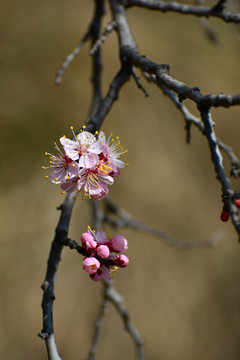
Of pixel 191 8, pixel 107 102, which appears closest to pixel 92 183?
pixel 107 102

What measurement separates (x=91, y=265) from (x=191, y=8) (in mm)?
1359

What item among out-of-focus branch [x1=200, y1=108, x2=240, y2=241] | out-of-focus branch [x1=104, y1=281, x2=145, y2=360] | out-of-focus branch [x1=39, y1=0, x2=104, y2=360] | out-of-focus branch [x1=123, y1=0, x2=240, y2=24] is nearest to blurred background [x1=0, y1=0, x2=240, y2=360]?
out-of-focus branch [x1=104, y1=281, x2=145, y2=360]

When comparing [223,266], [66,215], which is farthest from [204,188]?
[66,215]

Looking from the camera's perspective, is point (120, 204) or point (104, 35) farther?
point (120, 204)

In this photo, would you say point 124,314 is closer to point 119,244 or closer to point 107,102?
point 119,244

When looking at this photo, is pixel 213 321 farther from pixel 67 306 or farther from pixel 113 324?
pixel 67 306

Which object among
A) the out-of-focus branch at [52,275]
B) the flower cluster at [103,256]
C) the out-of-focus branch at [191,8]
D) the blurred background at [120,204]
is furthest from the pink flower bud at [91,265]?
the blurred background at [120,204]

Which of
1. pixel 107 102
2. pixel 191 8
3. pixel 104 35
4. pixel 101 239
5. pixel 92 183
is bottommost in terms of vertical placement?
pixel 101 239

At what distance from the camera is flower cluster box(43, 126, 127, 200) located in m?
1.19

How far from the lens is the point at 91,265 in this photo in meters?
1.09

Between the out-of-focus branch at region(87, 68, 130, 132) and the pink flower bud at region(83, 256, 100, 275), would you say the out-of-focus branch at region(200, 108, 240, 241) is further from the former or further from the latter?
the out-of-focus branch at region(87, 68, 130, 132)

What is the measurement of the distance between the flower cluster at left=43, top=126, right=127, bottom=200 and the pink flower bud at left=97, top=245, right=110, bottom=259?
0.18 m

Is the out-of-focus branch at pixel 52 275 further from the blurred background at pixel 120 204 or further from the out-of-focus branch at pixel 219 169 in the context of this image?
the blurred background at pixel 120 204

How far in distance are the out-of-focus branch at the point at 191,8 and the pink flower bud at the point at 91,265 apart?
1.17 m
